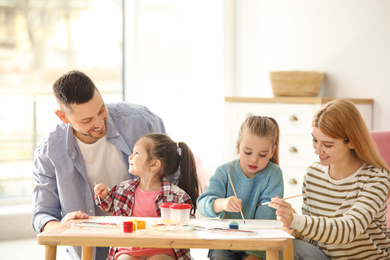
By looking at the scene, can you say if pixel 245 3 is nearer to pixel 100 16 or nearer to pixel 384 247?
pixel 100 16

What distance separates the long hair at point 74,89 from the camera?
2291 millimetres

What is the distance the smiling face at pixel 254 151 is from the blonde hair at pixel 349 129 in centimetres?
20

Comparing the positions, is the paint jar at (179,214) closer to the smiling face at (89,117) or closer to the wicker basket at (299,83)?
the smiling face at (89,117)

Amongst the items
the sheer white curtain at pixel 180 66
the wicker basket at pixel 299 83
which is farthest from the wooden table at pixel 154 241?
the sheer white curtain at pixel 180 66

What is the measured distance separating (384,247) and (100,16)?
11.1ft

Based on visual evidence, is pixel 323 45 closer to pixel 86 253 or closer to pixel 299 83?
pixel 299 83

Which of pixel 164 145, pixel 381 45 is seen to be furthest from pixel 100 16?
pixel 164 145

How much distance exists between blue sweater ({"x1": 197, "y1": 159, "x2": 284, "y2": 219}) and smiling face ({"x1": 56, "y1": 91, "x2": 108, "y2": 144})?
0.48 metres

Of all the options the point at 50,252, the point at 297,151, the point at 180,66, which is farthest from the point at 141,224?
the point at 180,66

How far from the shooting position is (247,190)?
220cm

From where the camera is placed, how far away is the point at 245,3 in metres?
4.84

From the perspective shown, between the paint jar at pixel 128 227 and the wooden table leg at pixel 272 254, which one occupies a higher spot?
the paint jar at pixel 128 227

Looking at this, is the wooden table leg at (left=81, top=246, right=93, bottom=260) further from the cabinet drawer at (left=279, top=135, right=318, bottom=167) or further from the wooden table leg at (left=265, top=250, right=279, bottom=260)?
the cabinet drawer at (left=279, top=135, right=318, bottom=167)

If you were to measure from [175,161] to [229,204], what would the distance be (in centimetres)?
42
